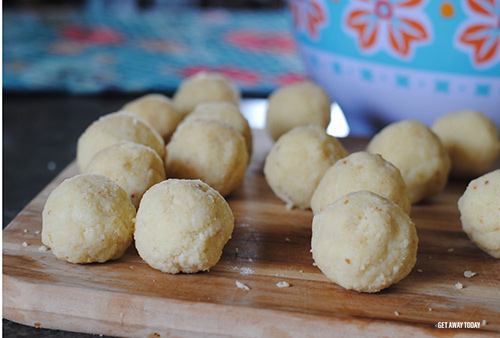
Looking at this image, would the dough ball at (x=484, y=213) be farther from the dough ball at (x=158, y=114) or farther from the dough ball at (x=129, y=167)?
the dough ball at (x=158, y=114)

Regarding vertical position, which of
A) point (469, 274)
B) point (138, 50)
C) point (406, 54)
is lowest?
point (138, 50)

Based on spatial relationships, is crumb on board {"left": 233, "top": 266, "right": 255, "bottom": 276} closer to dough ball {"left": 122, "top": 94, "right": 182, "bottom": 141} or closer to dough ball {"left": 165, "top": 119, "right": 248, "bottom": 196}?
dough ball {"left": 165, "top": 119, "right": 248, "bottom": 196}

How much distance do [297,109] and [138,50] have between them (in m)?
1.57

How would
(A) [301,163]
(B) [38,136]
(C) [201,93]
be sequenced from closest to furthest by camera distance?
(A) [301,163], (C) [201,93], (B) [38,136]

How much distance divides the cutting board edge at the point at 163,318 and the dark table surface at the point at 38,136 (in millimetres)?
395

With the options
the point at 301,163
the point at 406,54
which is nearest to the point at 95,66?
the point at 406,54

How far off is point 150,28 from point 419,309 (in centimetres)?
284

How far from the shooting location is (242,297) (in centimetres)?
85

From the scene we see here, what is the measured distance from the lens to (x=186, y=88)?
1.58 metres

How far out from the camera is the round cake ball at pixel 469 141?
133 cm

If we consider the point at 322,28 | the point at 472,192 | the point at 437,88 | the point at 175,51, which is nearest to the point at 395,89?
the point at 437,88

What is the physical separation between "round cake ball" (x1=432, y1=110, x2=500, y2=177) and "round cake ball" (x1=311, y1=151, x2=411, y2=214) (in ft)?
1.14

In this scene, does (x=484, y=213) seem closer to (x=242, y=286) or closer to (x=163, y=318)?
(x=242, y=286)

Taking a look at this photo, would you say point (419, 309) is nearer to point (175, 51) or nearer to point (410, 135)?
point (410, 135)
